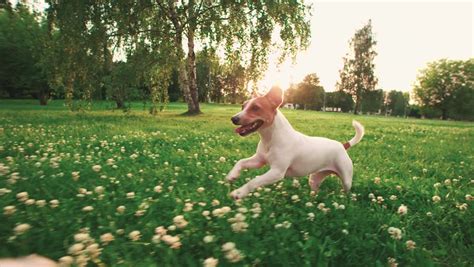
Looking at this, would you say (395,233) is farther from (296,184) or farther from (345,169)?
(296,184)

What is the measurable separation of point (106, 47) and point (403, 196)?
15.1 m

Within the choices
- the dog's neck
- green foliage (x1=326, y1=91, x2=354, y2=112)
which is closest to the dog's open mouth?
the dog's neck

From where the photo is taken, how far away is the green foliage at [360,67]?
7594cm

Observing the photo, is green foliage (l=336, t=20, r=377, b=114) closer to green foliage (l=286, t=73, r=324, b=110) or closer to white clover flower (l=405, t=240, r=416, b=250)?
green foliage (l=286, t=73, r=324, b=110)

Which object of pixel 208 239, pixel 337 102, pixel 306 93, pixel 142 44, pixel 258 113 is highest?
pixel 142 44

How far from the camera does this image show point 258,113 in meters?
4.79

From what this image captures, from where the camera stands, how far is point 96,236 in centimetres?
314

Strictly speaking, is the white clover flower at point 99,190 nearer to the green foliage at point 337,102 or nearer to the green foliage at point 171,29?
the green foliage at point 171,29

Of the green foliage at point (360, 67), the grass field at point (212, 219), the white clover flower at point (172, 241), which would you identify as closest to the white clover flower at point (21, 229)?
the grass field at point (212, 219)

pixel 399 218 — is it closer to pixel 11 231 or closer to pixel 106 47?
pixel 11 231

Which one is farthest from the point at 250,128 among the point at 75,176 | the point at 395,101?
the point at 395,101

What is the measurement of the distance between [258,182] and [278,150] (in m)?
0.54

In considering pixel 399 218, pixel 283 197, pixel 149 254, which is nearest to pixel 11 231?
pixel 149 254

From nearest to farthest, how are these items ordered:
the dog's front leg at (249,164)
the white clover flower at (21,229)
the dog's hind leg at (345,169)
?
the white clover flower at (21,229), the dog's front leg at (249,164), the dog's hind leg at (345,169)
